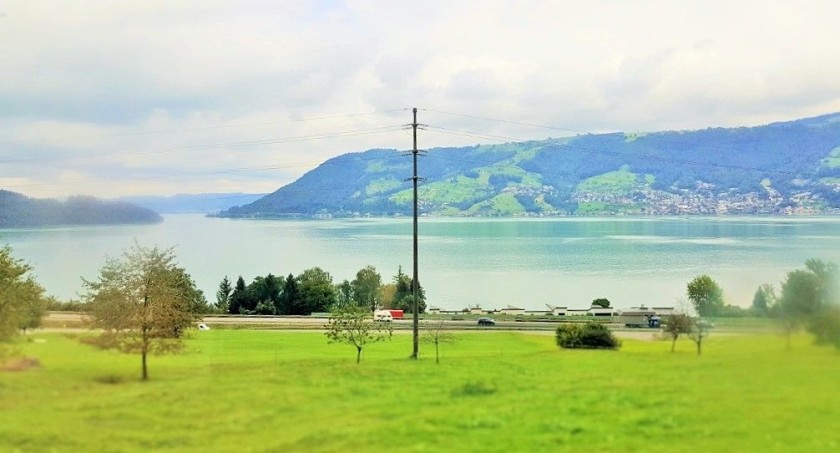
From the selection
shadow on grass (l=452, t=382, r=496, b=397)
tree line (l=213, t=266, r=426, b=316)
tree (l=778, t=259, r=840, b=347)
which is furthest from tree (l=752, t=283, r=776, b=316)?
tree line (l=213, t=266, r=426, b=316)

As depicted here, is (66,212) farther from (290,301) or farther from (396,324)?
(290,301)

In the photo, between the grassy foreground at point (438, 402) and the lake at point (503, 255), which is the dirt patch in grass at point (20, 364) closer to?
the grassy foreground at point (438, 402)

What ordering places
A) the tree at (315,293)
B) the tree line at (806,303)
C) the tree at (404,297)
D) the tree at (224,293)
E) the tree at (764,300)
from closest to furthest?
1. the tree line at (806,303)
2. the tree at (764,300)
3. the tree at (404,297)
4. the tree at (315,293)
5. the tree at (224,293)

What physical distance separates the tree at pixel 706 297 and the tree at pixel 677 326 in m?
0.39

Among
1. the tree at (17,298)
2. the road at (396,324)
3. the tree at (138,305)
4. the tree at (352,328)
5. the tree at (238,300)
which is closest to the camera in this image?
the tree at (138,305)

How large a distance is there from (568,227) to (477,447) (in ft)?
232

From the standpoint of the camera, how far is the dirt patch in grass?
9008mm

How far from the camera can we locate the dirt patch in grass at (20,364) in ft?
29.6

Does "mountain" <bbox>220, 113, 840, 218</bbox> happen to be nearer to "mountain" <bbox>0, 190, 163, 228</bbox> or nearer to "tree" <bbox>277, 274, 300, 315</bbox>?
"tree" <bbox>277, 274, 300, 315</bbox>

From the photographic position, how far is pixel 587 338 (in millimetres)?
11328

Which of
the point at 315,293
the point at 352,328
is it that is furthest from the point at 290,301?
the point at 352,328

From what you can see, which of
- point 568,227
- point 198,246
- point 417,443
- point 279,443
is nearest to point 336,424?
point 279,443

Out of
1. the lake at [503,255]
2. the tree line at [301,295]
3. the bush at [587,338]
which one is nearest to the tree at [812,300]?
the lake at [503,255]

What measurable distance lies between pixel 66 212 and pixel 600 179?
5846 centimetres
